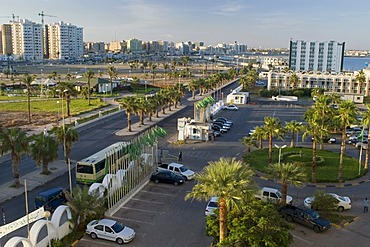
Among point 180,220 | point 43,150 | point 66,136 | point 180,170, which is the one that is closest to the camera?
Answer: point 180,220

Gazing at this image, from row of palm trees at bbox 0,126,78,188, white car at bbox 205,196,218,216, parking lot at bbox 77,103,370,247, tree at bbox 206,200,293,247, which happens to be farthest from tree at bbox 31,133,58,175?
tree at bbox 206,200,293,247

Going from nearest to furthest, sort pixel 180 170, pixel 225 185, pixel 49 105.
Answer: pixel 225 185, pixel 180 170, pixel 49 105

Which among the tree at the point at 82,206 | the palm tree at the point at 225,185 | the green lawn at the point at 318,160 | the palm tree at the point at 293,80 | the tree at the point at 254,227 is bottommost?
the green lawn at the point at 318,160

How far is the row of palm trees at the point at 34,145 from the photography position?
30.6m

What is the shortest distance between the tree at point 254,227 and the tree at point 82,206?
7.57 meters

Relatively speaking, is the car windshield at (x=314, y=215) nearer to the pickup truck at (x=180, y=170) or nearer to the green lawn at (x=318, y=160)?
the green lawn at (x=318, y=160)

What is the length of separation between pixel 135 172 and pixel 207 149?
55.2 ft

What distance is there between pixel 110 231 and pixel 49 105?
61892mm

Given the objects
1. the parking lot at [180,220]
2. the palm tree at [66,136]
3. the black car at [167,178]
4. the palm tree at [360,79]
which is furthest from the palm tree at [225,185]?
the palm tree at [360,79]

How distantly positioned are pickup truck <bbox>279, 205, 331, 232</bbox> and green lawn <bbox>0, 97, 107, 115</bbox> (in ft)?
167

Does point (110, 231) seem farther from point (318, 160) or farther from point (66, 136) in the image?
point (318, 160)

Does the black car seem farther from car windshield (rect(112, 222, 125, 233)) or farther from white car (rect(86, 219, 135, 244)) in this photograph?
car windshield (rect(112, 222, 125, 233))

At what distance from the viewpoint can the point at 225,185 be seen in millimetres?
18688

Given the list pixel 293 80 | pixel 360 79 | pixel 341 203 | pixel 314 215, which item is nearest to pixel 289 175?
pixel 314 215
